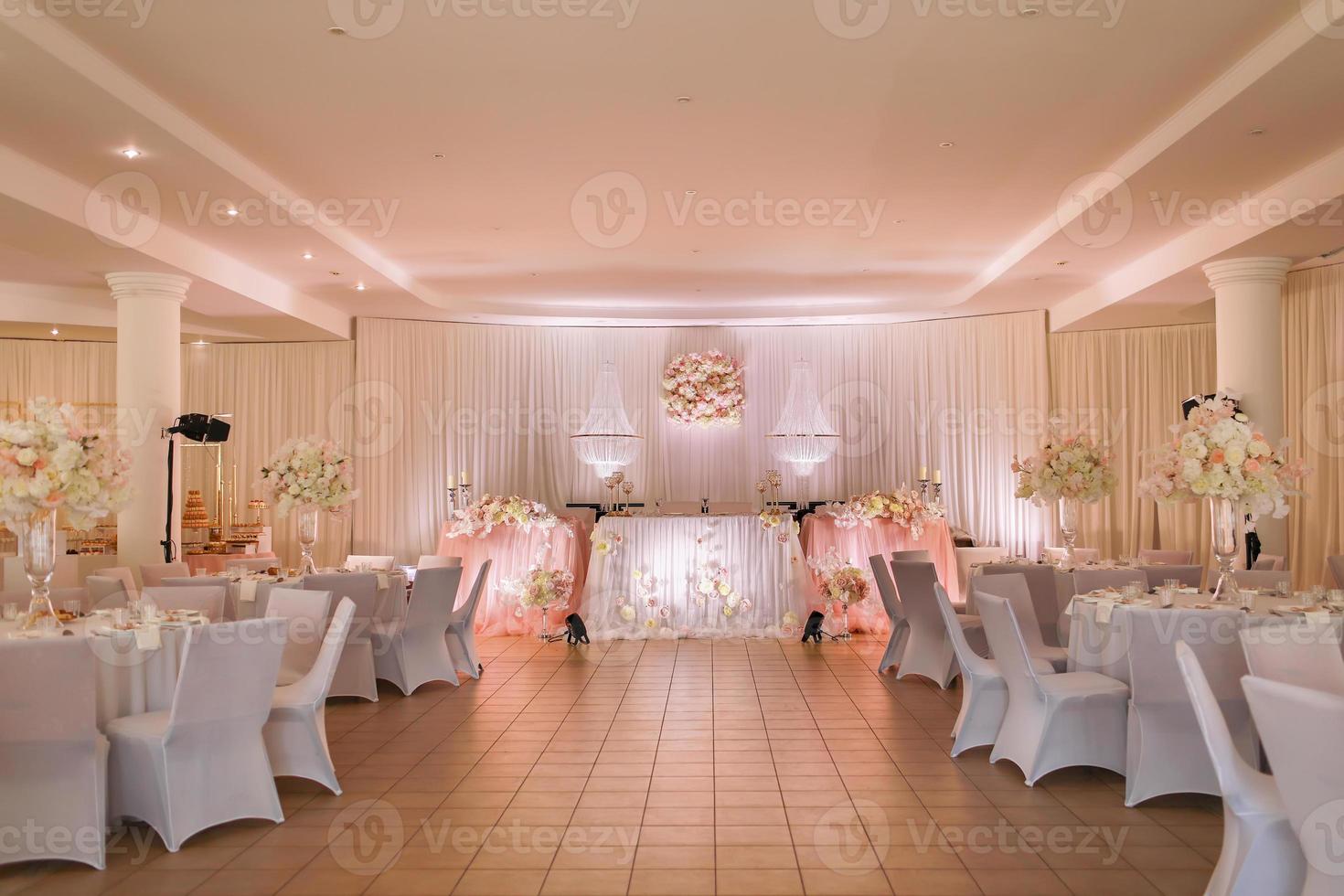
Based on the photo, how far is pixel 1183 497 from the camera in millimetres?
5293

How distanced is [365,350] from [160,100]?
6.47 m

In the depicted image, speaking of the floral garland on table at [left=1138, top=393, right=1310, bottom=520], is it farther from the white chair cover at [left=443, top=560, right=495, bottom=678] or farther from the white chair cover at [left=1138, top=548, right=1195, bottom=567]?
the white chair cover at [left=443, top=560, right=495, bottom=678]

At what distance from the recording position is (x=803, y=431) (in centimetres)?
1246

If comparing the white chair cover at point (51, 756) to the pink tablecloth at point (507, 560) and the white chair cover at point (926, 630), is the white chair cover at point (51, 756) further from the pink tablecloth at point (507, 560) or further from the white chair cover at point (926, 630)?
the pink tablecloth at point (507, 560)

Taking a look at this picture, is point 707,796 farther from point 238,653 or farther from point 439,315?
point 439,315

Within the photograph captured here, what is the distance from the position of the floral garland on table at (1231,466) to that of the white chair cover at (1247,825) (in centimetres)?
203

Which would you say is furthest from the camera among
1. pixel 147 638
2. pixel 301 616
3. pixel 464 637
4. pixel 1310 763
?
pixel 464 637

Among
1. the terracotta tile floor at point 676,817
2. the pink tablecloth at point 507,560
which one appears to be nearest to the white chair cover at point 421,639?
the terracotta tile floor at point 676,817

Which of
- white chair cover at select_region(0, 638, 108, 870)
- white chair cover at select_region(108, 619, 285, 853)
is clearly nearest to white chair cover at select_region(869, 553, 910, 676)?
white chair cover at select_region(108, 619, 285, 853)

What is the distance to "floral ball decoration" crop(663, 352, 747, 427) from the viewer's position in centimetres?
1245

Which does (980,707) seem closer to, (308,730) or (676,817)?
(676,817)

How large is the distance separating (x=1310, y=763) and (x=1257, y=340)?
636cm

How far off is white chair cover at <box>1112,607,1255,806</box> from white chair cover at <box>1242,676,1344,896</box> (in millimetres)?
1693

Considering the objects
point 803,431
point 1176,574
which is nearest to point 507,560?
point 803,431
